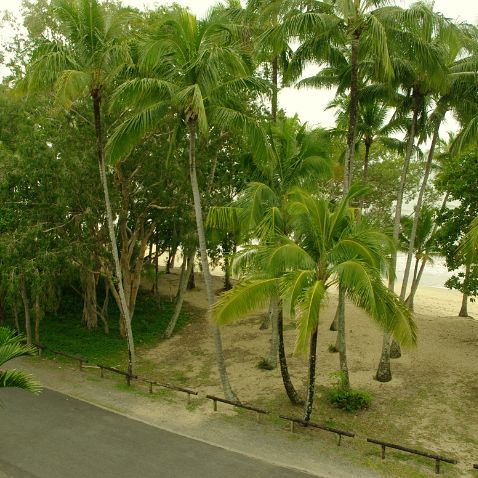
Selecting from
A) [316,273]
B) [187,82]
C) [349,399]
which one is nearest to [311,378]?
[349,399]

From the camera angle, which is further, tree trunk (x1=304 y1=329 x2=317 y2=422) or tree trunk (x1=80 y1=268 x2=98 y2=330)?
tree trunk (x1=80 y1=268 x2=98 y2=330)

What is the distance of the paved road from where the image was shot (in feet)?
29.7

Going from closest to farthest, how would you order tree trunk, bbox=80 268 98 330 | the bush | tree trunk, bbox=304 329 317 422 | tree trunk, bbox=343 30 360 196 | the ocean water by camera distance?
1. tree trunk, bbox=304 329 317 422
2. tree trunk, bbox=343 30 360 196
3. the bush
4. tree trunk, bbox=80 268 98 330
5. the ocean water

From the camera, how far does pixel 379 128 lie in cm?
1758

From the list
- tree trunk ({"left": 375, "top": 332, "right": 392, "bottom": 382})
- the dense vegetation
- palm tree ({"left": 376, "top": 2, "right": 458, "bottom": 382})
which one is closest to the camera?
the dense vegetation

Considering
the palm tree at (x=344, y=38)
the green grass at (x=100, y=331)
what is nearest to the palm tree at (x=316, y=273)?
the palm tree at (x=344, y=38)

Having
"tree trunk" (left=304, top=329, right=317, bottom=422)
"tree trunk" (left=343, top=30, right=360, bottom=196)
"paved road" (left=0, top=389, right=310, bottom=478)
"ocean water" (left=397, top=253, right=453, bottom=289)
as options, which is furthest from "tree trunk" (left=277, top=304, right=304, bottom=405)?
"ocean water" (left=397, top=253, right=453, bottom=289)

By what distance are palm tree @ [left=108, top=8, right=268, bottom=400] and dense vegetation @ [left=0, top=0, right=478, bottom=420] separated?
0.14 feet

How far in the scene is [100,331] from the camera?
2009 cm

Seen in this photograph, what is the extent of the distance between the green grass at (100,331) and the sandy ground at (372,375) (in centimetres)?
102

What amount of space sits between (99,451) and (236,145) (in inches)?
453

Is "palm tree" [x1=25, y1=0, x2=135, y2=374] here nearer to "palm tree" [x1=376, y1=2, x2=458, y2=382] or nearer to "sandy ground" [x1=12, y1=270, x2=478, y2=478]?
"palm tree" [x1=376, y1=2, x2=458, y2=382]

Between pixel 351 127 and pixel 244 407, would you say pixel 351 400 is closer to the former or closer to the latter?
pixel 244 407

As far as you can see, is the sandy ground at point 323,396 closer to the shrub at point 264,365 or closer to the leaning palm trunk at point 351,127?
the shrub at point 264,365
